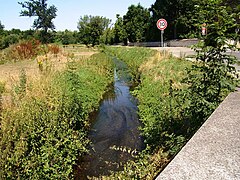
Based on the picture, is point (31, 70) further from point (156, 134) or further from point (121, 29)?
point (121, 29)

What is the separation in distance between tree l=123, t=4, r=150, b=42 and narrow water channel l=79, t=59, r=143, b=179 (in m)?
41.0

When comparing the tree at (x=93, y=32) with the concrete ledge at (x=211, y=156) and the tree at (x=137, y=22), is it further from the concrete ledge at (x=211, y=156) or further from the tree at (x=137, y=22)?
the concrete ledge at (x=211, y=156)

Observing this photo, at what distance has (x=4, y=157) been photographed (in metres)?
4.24

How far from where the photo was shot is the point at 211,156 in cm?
232

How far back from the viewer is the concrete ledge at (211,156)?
205 centimetres

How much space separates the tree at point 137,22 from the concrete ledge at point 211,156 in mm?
49903

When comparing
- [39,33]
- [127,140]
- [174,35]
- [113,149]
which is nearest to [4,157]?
[113,149]

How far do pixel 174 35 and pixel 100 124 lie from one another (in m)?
35.9

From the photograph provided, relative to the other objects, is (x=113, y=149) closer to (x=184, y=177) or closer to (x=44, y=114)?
(x=44, y=114)

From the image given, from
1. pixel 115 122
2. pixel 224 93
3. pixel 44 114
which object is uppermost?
pixel 224 93

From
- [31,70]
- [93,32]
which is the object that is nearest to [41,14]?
[93,32]

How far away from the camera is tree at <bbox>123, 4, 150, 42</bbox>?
170 feet

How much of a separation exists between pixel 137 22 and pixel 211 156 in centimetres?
5123

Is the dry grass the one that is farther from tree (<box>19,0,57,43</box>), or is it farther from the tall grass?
tree (<box>19,0,57,43</box>)
